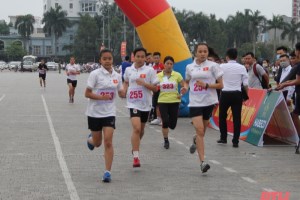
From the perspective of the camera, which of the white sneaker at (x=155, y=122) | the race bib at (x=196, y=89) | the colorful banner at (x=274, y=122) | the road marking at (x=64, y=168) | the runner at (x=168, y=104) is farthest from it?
the white sneaker at (x=155, y=122)

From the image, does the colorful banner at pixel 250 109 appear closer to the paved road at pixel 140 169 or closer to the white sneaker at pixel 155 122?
the paved road at pixel 140 169

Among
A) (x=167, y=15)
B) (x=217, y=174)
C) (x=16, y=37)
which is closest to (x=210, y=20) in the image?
(x=16, y=37)

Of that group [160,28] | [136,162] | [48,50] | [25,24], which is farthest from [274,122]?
[48,50]

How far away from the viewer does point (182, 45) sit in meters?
17.6

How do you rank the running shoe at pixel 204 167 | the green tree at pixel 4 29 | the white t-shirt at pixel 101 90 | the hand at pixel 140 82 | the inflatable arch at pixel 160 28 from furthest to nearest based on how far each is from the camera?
the green tree at pixel 4 29, the inflatable arch at pixel 160 28, the hand at pixel 140 82, the running shoe at pixel 204 167, the white t-shirt at pixel 101 90

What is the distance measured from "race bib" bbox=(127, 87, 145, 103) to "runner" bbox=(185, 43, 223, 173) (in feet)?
2.41

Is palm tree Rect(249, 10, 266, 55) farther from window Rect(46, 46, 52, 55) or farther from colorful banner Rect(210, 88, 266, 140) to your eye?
colorful banner Rect(210, 88, 266, 140)

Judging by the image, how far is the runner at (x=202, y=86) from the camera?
9414 mm

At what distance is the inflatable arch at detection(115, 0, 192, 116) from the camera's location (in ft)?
56.5

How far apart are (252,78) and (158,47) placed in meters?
4.20

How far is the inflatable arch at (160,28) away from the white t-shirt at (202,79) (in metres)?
7.73

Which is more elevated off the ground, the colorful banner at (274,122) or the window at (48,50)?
the colorful banner at (274,122)

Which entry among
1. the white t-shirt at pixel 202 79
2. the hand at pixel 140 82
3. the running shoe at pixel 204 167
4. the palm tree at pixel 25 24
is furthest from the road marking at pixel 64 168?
the palm tree at pixel 25 24

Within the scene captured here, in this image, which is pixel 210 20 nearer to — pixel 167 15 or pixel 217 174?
pixel 167 15
